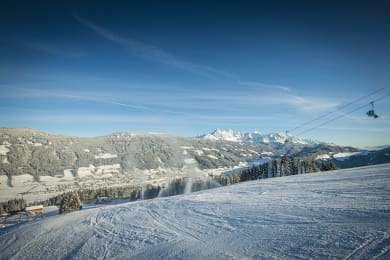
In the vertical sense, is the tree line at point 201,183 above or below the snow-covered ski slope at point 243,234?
below

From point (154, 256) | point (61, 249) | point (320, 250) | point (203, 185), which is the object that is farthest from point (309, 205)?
point (203, 185)

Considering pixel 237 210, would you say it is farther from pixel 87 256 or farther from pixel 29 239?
pixel 29 239

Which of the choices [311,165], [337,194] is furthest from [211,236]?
[311,165]

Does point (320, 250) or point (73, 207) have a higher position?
point (320, 250)

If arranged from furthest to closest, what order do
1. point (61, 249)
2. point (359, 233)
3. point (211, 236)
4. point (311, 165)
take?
point (311, 165)
point (61, 249)
point (211, 236)
point (359, 233)

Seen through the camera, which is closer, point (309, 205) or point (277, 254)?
point (277, 254)

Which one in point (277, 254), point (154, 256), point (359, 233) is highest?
point (359, 233)

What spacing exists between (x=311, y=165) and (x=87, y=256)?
219 feet

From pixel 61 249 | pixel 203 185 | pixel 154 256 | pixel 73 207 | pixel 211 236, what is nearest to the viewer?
pixel 154 256

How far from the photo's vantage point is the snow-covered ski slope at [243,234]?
6.43 meters

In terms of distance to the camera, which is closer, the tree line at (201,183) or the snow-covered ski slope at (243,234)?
the snow-covered ski slope at (243,234)

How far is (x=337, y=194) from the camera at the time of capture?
1222 cm

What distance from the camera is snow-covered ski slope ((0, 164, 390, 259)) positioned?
6426 millimetres

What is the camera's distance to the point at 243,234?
8.33 meters
